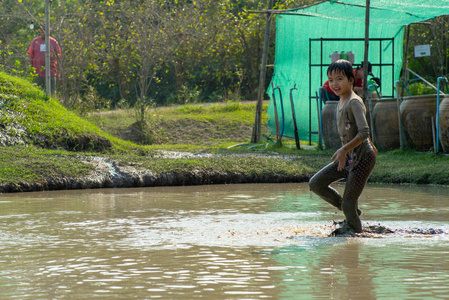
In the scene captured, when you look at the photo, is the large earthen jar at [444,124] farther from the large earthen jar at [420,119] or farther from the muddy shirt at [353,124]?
the muddy shirt at [353,124]

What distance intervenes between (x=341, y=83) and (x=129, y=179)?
16.1 ft

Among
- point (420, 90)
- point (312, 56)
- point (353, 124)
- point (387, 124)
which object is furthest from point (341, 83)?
point (420, 90)

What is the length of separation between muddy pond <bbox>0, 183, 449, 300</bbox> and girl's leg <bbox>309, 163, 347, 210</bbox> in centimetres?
33

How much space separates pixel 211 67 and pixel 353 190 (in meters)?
20.8

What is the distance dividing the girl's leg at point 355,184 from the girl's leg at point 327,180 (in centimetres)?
16

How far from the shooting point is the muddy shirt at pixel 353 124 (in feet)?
17.6

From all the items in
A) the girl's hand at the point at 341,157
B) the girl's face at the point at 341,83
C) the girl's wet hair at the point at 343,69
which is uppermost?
the girl's wet hair at the point at 343,69

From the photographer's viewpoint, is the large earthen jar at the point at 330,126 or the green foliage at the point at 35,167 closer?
the green foliage at the point at 35,167

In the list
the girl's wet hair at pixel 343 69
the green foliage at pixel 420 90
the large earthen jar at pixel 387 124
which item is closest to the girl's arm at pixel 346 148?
the girl's wet hair at pixel 343 69

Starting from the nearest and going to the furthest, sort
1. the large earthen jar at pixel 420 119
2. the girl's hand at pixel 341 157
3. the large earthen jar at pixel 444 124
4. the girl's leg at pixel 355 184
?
the girl's hand at pixel 341 157
the girl's leg at pixel 355 184
the large earthen jar at pixel 444 124
the large earthen jar at pixel 420 119

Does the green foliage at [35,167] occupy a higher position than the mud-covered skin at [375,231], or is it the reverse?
the green foliage at [35,167]

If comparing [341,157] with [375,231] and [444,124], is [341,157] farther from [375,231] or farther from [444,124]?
[444,124]

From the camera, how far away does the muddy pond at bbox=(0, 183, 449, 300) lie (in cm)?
384

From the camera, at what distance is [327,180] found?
18.7 feet
